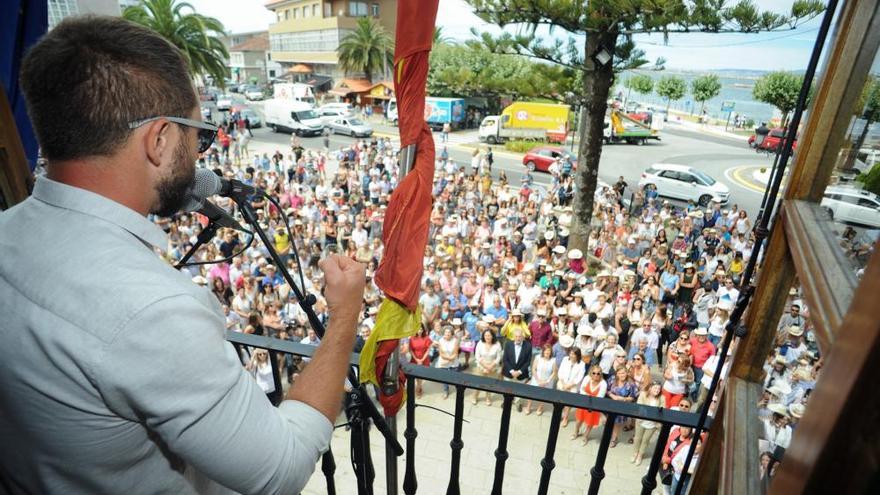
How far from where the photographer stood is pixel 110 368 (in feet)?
2.73

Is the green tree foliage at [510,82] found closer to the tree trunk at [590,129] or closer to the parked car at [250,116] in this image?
the tree trunk at [590,129]

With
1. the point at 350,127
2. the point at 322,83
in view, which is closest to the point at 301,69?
the point at 322,83

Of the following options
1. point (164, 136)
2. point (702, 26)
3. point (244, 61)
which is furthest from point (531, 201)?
point (244, 61)

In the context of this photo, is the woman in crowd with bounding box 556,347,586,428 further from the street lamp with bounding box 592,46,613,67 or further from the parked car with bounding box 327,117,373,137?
the parked car with bounding box 327,117,373,137

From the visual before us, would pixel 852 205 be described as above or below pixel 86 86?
below

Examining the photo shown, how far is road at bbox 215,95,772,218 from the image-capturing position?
2058cm

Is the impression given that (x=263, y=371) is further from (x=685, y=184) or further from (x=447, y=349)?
(x=685, y=184)

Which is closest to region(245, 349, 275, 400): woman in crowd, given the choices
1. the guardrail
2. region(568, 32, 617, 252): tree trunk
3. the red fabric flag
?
the guardrail

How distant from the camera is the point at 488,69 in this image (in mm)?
10758

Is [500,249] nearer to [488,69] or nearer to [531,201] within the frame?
[531,201]

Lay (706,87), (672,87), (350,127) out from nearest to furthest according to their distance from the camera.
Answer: (350,127)
(706,87)
(672,87)

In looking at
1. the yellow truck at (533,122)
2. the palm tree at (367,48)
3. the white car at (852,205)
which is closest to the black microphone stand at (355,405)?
the white car at (852,205)

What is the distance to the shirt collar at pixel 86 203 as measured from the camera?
3.06 feet

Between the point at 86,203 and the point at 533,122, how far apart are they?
27.1 metres
